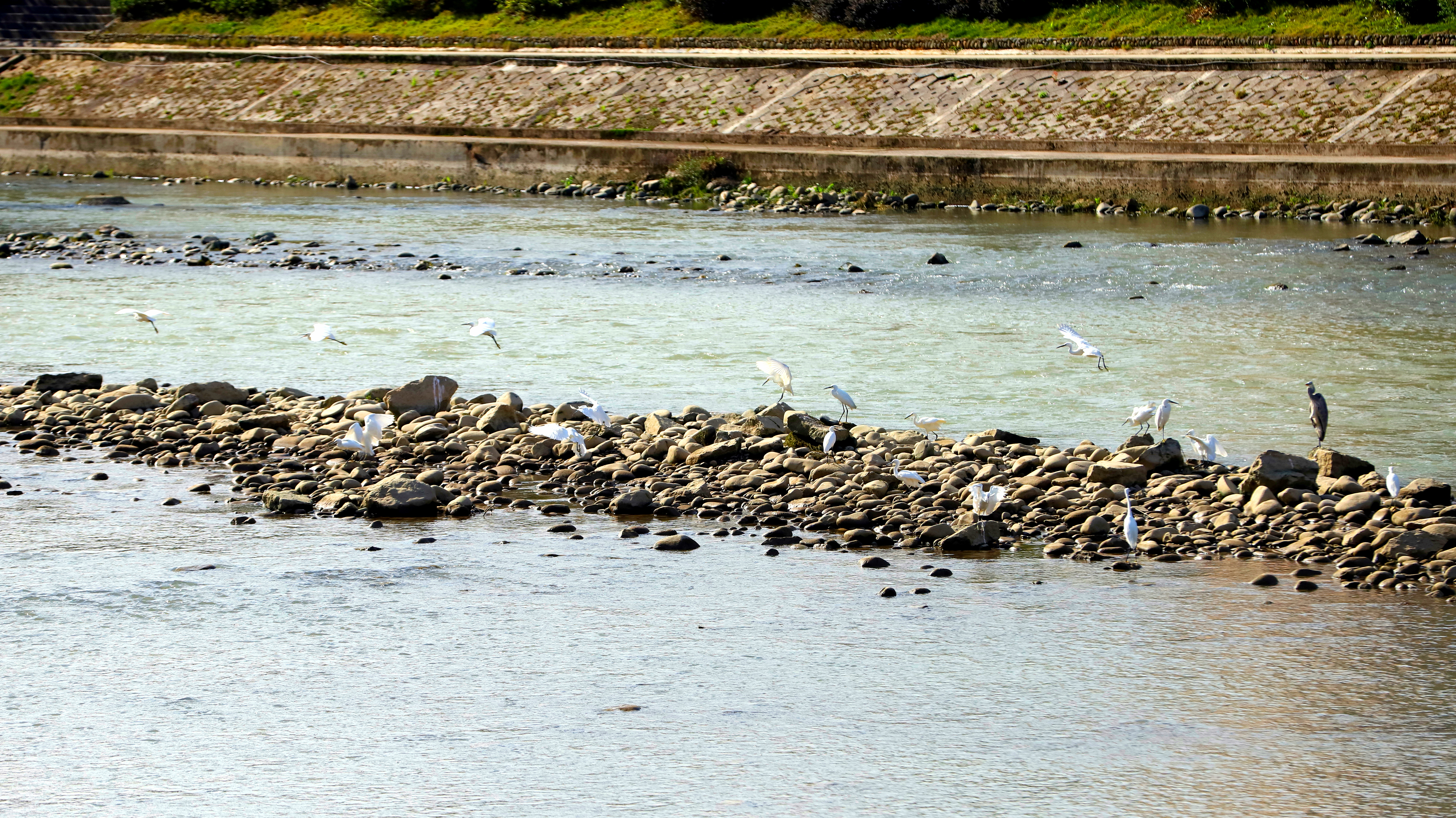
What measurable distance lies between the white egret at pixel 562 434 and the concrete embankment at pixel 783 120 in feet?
56.5

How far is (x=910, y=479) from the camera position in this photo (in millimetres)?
9023

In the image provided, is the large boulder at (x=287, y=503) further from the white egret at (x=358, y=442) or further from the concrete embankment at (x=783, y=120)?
the concrete embankment at (x=783, y=120)

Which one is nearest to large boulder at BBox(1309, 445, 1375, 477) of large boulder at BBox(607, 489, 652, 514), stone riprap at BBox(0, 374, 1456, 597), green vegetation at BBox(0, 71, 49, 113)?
stone riprap at BBox(0, 374, 1456, 597)

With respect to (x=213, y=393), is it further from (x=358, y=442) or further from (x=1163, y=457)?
(x=1163, y=457)

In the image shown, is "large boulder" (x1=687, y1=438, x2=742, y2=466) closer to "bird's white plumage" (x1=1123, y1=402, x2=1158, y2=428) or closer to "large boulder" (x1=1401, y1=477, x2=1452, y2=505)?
"bird's white plumage" (x1=1123, y1=402, x2=1158, y2=428)

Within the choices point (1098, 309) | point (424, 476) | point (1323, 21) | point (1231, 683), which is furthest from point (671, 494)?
point (1323, 21)

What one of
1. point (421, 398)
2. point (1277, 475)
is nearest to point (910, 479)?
point (1277, 475)

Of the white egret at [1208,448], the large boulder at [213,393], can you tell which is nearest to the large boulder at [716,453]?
the white egret at [1208,448]

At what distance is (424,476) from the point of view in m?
9.54

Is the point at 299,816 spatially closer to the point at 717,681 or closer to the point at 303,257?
the point at 717,681

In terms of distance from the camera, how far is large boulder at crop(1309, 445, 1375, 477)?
29.1ft

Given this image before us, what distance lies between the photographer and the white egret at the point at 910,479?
355 inches

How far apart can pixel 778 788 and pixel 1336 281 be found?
14275 millimetres

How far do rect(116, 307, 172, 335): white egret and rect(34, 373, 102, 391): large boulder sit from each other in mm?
520
